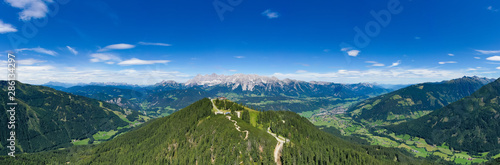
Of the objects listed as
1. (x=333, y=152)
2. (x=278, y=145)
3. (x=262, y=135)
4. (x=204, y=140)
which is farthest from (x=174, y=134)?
(x=333, y=152)

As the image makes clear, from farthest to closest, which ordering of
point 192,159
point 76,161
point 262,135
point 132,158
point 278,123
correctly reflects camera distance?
point 76,161 → point 278,123 → point 132,158 → point 262,135 → point 192,159

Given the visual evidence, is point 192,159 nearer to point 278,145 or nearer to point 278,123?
point 278,145

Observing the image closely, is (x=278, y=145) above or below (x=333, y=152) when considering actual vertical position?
above

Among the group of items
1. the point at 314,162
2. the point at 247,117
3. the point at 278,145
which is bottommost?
the point at 314,162

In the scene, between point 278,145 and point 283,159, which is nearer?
point 283,159

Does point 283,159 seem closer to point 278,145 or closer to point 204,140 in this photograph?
point 278,145

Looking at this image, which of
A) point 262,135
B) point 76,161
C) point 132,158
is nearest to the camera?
point 262,135
